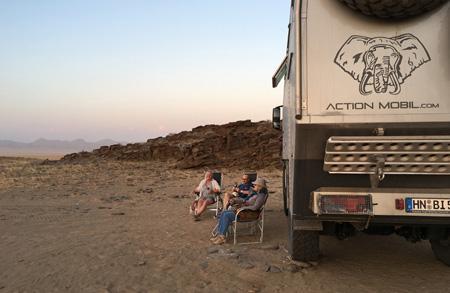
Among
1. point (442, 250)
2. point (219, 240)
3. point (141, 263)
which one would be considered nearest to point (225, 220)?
point (219, 240)

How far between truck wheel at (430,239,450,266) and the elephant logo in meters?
2.49

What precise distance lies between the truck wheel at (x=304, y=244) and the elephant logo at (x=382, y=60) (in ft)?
6.63

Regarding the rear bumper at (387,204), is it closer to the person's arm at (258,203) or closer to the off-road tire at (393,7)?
the off-road tire at (393,7)

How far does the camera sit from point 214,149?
30.2 meters

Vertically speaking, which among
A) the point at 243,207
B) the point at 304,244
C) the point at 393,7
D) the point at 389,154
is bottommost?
the point at 304,244

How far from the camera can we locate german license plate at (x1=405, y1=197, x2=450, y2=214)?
4938mm

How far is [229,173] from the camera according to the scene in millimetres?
25406

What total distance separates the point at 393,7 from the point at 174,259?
4.35 m

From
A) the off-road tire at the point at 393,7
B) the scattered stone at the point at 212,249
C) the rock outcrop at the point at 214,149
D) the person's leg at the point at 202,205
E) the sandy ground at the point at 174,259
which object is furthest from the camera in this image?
the rock outcrop at the point at 214,149

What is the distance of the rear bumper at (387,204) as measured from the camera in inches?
196

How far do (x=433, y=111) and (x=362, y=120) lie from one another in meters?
0.71

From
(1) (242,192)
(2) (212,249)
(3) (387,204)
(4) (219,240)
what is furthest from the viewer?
(1) (242,192)

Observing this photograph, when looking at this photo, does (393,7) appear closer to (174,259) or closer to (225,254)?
(225,254)

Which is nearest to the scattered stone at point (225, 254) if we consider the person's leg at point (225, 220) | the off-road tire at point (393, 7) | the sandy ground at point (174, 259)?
the sandy ground at point (174, 259)
